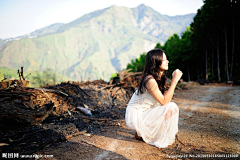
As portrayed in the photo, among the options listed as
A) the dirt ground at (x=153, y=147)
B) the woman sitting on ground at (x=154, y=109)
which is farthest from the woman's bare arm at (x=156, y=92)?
the dirt ground at (x=153, y=147)

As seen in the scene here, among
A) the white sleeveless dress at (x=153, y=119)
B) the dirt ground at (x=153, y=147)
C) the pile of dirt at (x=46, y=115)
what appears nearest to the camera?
the dirt ground at (x=153, y=147)

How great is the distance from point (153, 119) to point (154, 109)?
19 centimetres

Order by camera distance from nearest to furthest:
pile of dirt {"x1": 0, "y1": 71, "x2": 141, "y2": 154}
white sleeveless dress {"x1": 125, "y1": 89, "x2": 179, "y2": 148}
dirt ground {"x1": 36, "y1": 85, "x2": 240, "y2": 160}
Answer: dirt ground {"x1": 36, "y1": 85, "x2": 240, "y2": 160}, white sleeveless dress {"x1": 125, "y1": 89, "x2": 179, "y2": 148}, pile of dirt {"x1": 0, "y1": 71, "x2": 141, "y2": 154}

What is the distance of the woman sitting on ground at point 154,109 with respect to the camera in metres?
2.92

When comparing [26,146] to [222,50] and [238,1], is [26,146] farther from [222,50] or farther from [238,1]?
[222,50]

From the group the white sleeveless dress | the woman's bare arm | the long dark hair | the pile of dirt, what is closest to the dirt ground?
the white sleeveless dress

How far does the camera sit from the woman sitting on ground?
2.92m

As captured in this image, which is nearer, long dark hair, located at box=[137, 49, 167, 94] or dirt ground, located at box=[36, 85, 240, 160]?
dirt ground, located at box=[36, 85, 240, 160]

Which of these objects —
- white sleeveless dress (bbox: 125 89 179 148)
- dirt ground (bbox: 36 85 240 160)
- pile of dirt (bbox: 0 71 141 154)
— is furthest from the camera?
pile of dirt (bbox: 0 71 141 154)

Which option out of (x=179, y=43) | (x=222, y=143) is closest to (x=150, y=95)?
(x=222, y=143)

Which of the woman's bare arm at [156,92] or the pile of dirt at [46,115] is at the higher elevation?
the woman's bare arm at [156,92]

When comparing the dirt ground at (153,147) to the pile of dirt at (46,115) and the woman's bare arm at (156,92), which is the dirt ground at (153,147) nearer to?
the pile of dirt at (46,115)

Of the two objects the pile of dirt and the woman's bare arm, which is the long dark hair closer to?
the woman's bare arm

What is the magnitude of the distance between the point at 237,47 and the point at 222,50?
3463mm
